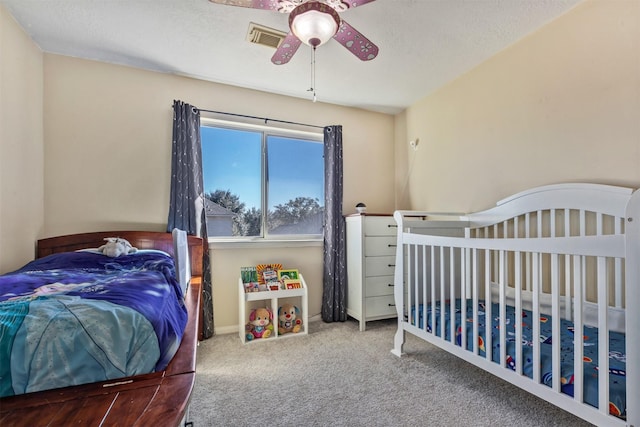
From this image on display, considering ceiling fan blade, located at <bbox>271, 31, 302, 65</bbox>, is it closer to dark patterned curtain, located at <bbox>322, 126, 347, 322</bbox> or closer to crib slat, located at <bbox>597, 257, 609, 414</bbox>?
dark patterned curtain, located at <bbox>322, 126, 347, 322</bbox>

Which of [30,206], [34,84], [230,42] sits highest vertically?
[230,42]

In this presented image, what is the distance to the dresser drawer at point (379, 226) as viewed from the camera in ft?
9.36

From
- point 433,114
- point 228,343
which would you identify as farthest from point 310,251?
point 433,114

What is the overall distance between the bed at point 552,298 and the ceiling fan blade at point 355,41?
3.71 ft

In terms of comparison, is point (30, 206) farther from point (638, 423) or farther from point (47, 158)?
point (638, 423)

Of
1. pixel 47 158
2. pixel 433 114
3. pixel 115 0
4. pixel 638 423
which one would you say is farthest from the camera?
pixel 433 114

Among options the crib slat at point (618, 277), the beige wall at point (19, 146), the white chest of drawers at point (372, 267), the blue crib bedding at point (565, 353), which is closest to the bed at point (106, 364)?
the beige wall at point (19, 146)

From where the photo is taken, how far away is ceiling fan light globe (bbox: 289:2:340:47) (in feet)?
4.62

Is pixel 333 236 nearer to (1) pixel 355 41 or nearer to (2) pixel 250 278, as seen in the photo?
(2) pixel 250 278

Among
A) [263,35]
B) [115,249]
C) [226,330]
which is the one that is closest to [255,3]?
[263,35]

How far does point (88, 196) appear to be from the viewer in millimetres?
2346

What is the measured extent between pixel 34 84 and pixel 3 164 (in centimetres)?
72

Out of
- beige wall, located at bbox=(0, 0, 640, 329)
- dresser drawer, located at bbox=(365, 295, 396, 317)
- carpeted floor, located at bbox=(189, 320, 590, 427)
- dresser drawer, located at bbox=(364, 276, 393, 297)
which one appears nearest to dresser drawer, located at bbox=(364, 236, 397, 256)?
dresser drawer, located at bbox=(364, 276, 393, 297)

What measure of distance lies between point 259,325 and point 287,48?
2078 millimetres
